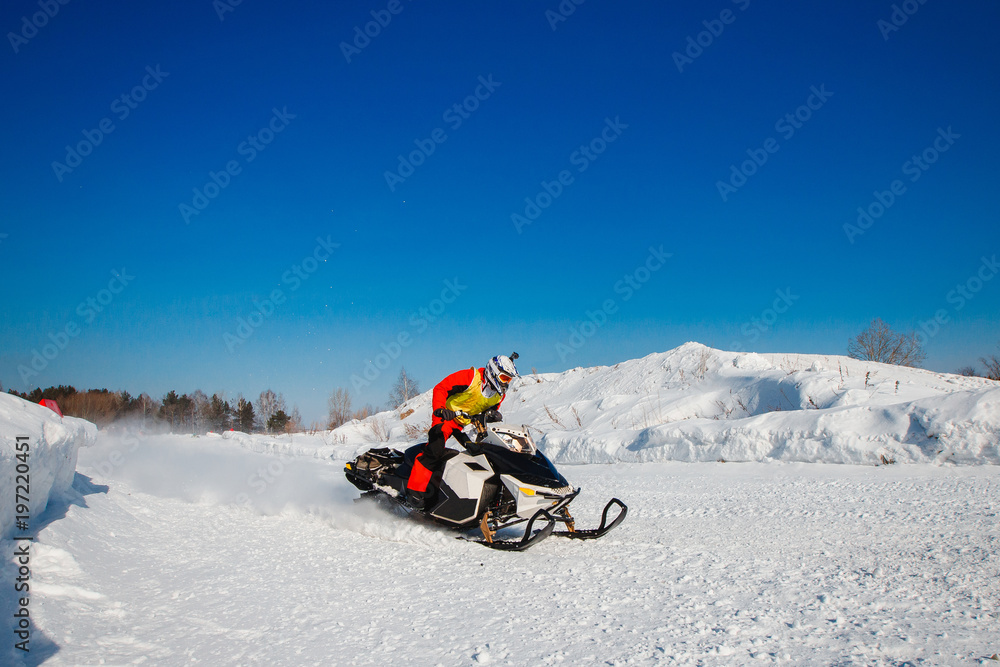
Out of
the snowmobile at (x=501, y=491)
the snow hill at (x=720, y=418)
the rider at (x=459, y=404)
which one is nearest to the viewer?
the snowmobile at (x=501, y=491)

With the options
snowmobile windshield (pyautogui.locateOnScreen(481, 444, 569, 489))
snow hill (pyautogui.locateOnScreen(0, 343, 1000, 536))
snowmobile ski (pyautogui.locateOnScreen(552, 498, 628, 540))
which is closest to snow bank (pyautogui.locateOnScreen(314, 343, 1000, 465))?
snow hill (pyautogui.locateOnScreen(0, 343, 1000, 536))

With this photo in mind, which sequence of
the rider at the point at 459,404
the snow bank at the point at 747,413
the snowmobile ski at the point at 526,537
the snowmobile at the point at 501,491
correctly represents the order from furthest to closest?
the snow bank at the point at 747,413
the rider at the point at 459,404
the snowmobile at the point at 501,491
the snowmobile ski at the point at 526,537

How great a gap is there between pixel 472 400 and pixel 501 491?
1.01 metres

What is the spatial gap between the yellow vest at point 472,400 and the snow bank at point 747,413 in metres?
5.53

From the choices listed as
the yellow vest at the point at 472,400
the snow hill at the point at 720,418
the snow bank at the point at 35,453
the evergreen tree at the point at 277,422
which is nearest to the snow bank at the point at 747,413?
the snow hill at the point at 720,418

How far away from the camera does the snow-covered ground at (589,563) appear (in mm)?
3168

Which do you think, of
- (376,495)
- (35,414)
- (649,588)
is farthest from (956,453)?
(35,414)

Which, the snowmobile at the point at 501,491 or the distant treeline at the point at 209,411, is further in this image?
the distant treeline at the point at 209,411

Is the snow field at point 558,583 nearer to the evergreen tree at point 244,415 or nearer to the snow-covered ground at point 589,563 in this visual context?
the snow-covered ground at point 589,563

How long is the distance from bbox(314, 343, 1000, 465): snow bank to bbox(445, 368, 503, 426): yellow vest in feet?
18.1

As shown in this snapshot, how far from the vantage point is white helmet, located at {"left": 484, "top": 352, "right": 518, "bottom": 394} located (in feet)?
19.5

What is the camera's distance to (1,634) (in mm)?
3000

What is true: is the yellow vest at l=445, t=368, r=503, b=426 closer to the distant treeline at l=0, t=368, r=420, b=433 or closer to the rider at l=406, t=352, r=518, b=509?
the rider at l=406, t=352, r=518, b=509

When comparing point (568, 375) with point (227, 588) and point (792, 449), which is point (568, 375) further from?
point (227, 588)
